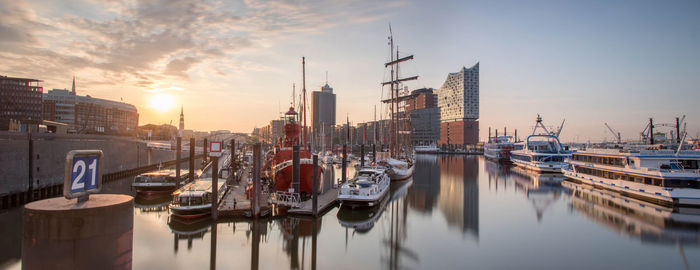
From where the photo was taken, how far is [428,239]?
74.7 ft

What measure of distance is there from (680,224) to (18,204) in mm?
50738

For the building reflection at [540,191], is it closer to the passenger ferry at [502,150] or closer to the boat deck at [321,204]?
the boat deck at [321,204]

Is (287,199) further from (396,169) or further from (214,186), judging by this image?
(396,169)

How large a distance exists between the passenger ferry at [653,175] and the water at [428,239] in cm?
192

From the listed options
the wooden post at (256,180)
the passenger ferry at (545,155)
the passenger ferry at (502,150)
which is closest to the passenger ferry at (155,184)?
the wooden post at (256,180)

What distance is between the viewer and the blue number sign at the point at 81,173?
16.3 feet

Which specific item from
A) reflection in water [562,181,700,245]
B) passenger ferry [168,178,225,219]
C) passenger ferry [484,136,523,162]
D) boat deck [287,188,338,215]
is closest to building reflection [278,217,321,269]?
boat deck [287,188,338,215]

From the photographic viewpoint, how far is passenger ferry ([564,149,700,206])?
30562 mm

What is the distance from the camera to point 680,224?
2544 centimetres

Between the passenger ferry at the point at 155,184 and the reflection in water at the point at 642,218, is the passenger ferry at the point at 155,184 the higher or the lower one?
the higher one

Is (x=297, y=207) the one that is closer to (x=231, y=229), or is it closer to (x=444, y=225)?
(x=231, y=229)

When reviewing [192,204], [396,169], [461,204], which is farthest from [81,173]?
[396,169]

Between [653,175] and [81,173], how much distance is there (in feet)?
140

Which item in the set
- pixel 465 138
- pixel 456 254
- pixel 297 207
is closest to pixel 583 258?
pixel 456 254
